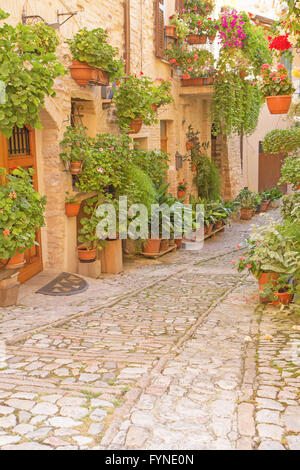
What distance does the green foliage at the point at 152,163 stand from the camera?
9.29m

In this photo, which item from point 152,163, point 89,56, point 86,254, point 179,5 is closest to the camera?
point 89,56

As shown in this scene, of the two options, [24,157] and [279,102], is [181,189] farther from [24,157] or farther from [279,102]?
[24,157]

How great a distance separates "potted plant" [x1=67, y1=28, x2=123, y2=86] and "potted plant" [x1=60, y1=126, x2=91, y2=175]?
30.1 inches

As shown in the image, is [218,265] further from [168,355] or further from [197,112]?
[197,112]

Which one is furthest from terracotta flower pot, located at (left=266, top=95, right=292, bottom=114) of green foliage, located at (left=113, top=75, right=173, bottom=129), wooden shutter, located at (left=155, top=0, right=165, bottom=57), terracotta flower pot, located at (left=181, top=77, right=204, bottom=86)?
terracotta flower pot, located at (left=181, top=77, right=204, bottom=86)

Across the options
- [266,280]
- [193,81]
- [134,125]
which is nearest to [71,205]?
[134,125]

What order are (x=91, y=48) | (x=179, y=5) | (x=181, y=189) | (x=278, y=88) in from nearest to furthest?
(x=278, y=88)
(x=91, y=48)
(x=179, y=5)
(x=181, y=189)

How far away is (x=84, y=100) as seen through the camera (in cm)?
820

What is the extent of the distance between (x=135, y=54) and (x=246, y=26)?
308 centimetres

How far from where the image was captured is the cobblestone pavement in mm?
2783

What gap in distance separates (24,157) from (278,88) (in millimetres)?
3426

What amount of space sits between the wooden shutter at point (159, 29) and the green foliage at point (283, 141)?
10.4 ft

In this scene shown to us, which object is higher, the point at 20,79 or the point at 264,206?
the point at 20,79
